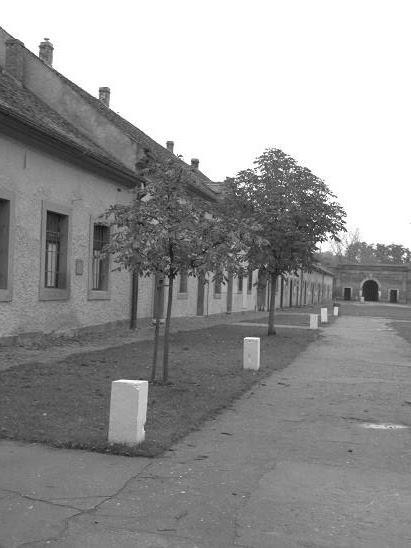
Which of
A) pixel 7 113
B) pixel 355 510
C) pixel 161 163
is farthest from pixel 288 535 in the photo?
pixel 7 113

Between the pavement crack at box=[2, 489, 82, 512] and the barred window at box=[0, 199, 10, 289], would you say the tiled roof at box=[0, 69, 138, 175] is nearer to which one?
the barred window at box=[0, 199, 10, 289]

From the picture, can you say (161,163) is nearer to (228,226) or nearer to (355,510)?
(228,226)

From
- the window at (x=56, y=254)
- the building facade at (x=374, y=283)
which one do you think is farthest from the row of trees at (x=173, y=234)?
the building facade at (x=374, y=283)

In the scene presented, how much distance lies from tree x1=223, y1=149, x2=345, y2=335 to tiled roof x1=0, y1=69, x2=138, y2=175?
3.44 meters

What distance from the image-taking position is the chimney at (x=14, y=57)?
59.8ft

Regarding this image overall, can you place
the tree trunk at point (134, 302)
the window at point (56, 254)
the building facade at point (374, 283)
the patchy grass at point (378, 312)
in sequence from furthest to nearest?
the building facade at point (374, 283)
the patchy grass at point (378, 312)
the tree trunk at point (134, 302)
the window at point (56, 254)

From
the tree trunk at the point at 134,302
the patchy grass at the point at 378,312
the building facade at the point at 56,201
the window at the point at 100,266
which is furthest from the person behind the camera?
the patchy grass at the point at 378,312

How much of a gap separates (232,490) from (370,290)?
91.2 metres

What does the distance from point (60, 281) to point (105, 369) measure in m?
5.35

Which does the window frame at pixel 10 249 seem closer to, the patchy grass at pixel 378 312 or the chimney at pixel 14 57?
the chimney at pixel 14 57

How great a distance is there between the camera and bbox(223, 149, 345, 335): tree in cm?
1750

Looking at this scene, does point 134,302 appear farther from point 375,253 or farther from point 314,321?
point 375,253

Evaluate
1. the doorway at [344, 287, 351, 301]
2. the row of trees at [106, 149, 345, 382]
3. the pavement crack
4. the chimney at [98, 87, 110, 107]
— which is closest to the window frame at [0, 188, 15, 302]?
the row of trees at [106, 149, 345, 382]

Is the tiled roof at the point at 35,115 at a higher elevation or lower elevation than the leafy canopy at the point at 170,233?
higher
